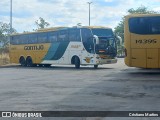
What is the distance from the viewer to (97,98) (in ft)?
34.2

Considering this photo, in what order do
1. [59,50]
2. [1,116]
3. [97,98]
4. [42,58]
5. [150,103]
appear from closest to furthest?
[1,116]
[150,103]
[97,98]
[59,50]
[42,58]

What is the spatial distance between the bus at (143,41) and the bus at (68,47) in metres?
4.89

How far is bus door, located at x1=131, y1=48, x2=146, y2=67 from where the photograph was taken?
19359 millimetres

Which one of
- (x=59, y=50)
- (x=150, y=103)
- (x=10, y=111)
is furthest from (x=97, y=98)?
(x=59, y=50)

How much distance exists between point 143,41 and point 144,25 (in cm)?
92

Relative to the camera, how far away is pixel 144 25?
1966cm

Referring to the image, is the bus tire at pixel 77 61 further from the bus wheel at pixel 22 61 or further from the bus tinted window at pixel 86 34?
the bus wheel at pixel 22 61

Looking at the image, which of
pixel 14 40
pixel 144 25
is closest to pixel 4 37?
pixel 14 40

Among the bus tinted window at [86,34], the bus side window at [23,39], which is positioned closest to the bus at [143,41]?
the bus tinted window at [86,34]

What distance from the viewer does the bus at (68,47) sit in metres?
25.1

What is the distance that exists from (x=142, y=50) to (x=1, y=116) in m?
13.0

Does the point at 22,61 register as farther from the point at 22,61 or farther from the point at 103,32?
the point at 103,32

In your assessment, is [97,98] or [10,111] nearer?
[10,111]

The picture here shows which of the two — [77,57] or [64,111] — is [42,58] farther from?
[64,111]
